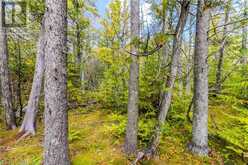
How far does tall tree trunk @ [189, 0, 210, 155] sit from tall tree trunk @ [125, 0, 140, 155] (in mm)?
1495

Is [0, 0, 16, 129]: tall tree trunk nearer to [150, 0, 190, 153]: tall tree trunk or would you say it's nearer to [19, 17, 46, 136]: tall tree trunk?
[19, 17, 46, 136]: tall tree trunk

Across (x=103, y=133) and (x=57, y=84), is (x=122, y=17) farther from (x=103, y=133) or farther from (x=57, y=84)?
(x=57, y=84)

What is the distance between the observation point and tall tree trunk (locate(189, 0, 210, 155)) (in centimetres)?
516

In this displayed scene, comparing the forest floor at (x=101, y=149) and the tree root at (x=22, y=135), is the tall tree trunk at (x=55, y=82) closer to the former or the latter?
the forest floor at (x=101, y=149)

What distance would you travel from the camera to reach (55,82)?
4.24 m

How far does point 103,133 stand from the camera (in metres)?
6.43

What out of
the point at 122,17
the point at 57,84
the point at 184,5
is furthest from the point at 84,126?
the point at 122,17

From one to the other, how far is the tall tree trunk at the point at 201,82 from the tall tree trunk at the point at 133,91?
1.50 metres

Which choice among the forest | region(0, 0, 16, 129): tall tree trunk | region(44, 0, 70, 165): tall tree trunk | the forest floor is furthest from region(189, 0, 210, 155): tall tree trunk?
region(0, 0, 16, 129): tall tree trunk

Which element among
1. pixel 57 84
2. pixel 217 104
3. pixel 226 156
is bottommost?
pixel 226 156

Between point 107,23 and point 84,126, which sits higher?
point 107,23

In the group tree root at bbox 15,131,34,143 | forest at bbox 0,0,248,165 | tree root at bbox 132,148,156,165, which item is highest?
forest at bbox 0,0,248,165

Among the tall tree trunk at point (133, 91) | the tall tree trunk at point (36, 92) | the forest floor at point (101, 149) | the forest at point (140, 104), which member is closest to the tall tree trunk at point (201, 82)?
the forest at point (140, 104)

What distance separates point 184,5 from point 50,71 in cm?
314
